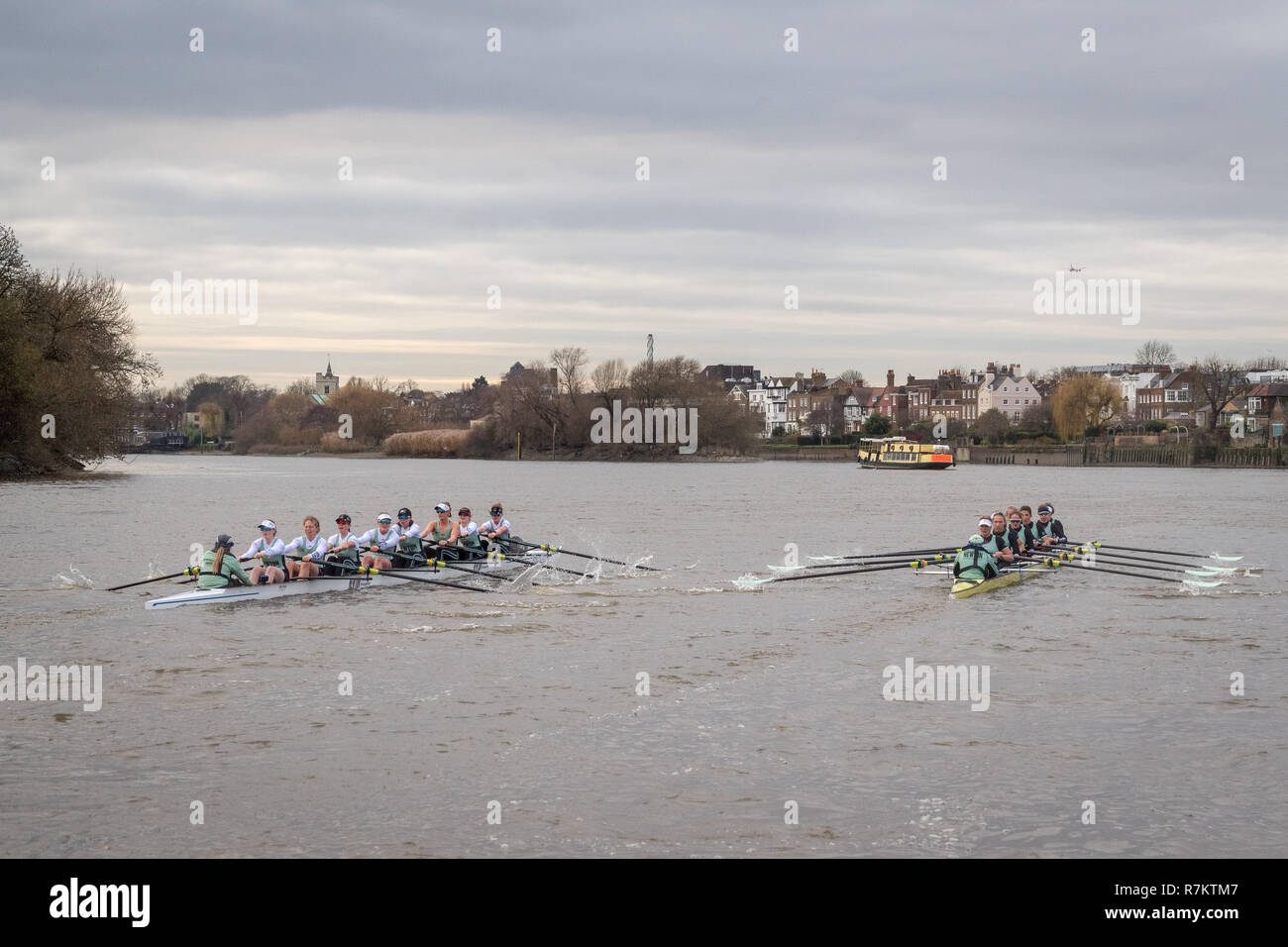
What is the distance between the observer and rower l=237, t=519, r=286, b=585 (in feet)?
57.6

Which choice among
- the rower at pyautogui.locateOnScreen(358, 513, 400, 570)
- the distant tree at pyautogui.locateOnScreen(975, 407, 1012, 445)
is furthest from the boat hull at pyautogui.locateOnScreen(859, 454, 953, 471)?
the rower at pyautogui.locateOnScreen(358, 513, 400, 570)

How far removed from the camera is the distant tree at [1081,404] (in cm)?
10325

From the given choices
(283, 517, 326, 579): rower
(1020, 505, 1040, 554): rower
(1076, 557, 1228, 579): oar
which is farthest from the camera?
(1076, 557, 1228, 579): oar

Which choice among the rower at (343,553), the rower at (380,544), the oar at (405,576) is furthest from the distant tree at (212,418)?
the oar at (405,576)

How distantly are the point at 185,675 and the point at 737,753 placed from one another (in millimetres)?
6513

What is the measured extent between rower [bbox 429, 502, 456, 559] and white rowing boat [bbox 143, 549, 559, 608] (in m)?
0.35

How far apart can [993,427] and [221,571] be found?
102717 millimetres

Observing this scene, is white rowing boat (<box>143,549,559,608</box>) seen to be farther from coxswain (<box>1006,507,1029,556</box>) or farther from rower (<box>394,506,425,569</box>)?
coxswain (<box>1006,507,1029,556</box>)

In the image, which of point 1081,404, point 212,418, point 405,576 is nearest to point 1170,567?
point 405,576

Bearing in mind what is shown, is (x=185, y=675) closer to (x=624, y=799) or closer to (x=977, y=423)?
(x=624, y=799)

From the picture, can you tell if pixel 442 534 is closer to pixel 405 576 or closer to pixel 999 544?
pixel 405 576

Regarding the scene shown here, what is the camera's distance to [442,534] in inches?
840
